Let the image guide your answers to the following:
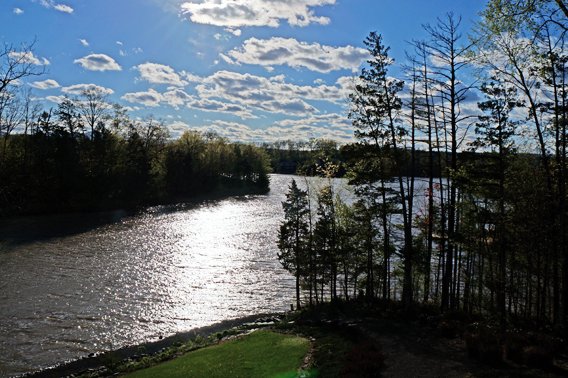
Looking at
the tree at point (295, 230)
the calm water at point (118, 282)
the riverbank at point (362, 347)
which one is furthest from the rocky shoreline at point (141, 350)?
the tree at point (295, 230)

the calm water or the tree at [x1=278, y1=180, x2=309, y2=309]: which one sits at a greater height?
the tree at [x1=278, y1=180, x2=309, y2=309]

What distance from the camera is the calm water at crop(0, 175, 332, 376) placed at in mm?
25969

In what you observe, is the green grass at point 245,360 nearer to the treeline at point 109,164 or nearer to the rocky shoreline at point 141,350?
the rocky shoreline at point 141,350

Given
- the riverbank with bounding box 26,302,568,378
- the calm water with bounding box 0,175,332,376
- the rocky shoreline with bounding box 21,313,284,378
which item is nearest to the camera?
the riverbank with bounding box 26,302,568,378

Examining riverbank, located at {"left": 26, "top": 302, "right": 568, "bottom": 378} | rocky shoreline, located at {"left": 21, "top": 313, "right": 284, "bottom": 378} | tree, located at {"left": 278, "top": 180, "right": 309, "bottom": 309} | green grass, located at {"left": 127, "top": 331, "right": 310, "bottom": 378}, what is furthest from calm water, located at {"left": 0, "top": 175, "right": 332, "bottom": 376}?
green grass, located at {"left": 127, "top": 331, "right": 310, "bottom": 378}

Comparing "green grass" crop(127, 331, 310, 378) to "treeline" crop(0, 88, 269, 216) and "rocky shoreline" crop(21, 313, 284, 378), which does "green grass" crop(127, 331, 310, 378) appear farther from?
"treeline" crop(0, 88, 269, 216)

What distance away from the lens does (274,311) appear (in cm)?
3316

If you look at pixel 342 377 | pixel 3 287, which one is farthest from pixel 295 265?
pixel 3 287

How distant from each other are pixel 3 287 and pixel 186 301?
14.1 m

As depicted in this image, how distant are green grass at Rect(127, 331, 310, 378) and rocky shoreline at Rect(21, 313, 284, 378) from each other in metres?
3.91

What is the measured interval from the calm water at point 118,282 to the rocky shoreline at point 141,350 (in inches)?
36.9

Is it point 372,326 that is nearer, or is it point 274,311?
point 372,326

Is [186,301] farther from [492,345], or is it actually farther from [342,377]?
[492,345]

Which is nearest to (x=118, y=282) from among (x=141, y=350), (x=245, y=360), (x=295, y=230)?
(x=141, y=350)
